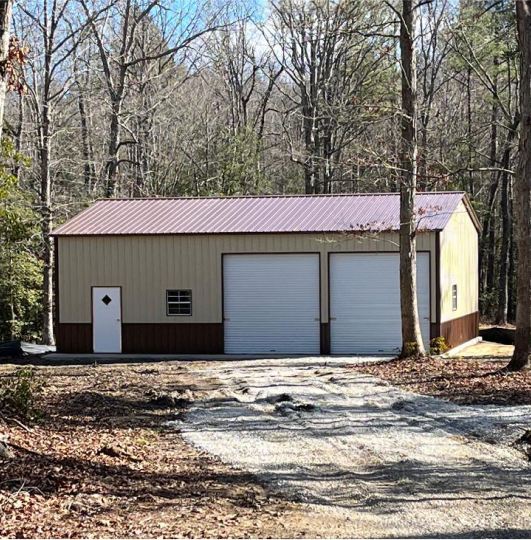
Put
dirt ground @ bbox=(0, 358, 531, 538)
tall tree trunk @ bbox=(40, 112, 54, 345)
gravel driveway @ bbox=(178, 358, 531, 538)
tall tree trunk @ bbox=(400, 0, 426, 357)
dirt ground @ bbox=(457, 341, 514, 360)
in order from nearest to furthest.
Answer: dirt ground @ bbox=(0, 358, 531, 538)
gravel driveway @ bbox=(178, 358, 531, 538)
tall tree trunk @ bbox=(400, 0, 426, 357)
dirt ground @ bbox=(457, 341, 514, 360)
tall tree trunk @ bbox=(40, 112, 54, 345)

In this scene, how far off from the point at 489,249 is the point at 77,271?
21.5 m

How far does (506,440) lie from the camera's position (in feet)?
29.2

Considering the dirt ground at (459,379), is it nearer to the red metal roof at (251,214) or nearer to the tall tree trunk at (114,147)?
the red metal roof at (251,214)

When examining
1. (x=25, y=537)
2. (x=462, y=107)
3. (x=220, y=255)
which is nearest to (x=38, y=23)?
(x=220, y=255)

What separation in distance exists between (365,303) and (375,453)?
1398cm

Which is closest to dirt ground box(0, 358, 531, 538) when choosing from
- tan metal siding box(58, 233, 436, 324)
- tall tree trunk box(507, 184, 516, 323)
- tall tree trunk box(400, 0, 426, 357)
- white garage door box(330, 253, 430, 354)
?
tall tree trunk box(400, 0, 426, 357)

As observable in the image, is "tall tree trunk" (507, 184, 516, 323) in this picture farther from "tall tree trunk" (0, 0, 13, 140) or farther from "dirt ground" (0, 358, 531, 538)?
"tall tree trunk" (0, 0, 13, 140)

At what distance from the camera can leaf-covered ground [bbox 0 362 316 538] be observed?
5.66 meters

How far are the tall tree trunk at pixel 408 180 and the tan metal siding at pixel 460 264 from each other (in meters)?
5.01

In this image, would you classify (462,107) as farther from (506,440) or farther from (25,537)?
(25,537)

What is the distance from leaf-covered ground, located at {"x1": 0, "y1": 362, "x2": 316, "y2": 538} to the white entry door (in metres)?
12.0

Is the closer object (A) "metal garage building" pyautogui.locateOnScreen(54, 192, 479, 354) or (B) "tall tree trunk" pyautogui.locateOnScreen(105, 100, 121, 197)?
(A) "metal garage building" pyautogui.locateOnScreen(54, 192, 479, 354)

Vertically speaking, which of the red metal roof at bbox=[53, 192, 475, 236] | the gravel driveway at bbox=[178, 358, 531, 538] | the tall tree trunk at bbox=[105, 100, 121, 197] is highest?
the tall tree trunk at bbox=[105, 100, 121, 197]

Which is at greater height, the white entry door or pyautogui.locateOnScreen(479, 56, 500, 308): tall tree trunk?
pyautogui.locateOnScreen(479, 56, 500, 308): tall tree trunk
